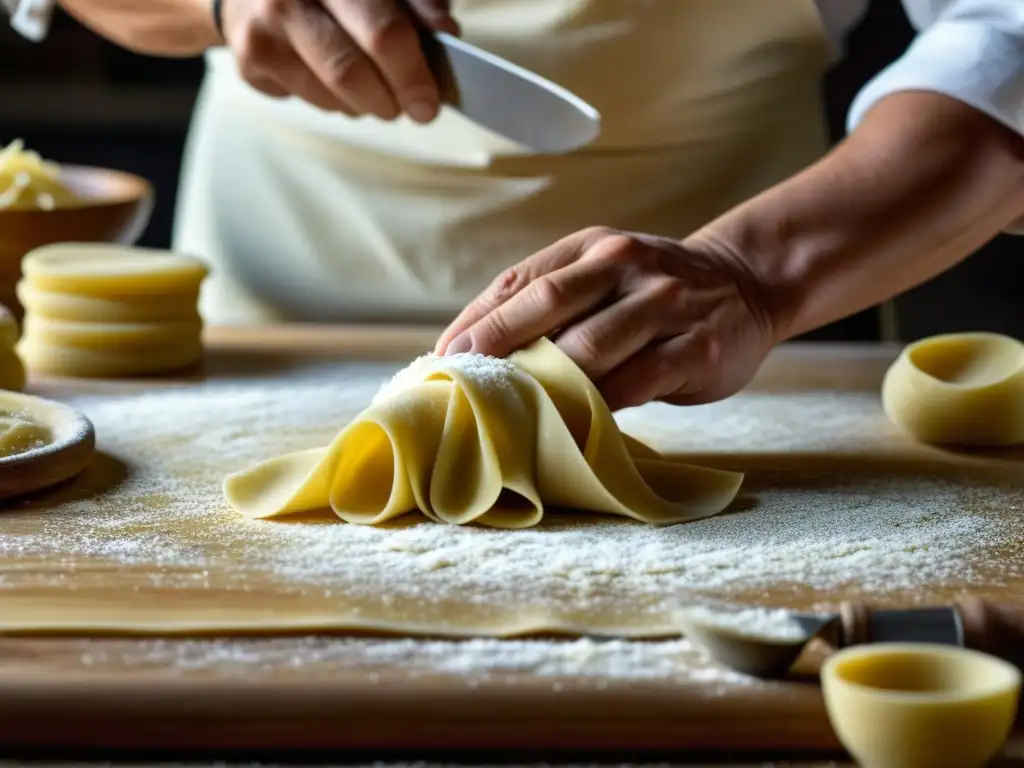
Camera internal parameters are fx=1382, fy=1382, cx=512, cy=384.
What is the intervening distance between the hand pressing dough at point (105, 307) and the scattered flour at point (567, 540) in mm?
281

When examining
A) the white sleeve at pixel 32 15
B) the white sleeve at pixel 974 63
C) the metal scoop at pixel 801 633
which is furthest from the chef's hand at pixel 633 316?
the white sleeve at pixel 32 15

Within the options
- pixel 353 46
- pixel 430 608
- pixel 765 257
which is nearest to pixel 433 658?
pixel 430 608

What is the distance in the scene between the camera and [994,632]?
3.30ft

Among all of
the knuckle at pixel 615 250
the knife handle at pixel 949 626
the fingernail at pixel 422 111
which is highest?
the fingernail at pixel 422 111

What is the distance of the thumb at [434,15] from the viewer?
1.83m

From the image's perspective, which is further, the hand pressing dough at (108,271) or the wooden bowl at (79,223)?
the wooden bowl at (79,223)

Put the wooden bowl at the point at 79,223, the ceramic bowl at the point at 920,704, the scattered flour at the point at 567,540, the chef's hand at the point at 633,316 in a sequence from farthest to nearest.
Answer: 1. the wooden bowl at the point at 79,223
2. the chef's hand at the point at 633,316
3. the scattered flour at the point at 567,540
4. the ceramic bowl at the point at 920,704

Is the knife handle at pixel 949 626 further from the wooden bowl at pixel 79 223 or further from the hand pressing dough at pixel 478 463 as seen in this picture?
the wooden bowl at pixel 79 223

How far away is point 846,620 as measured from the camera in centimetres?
104

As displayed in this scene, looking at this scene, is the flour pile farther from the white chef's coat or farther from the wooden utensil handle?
the white chef's coat

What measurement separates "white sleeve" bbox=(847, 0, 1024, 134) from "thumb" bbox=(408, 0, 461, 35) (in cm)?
56

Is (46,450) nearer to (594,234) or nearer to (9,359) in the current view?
(9,359)

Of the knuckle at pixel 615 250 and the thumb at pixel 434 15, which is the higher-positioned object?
the thumb at pixel 434 15

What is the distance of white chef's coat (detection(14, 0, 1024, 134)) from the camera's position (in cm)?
170
